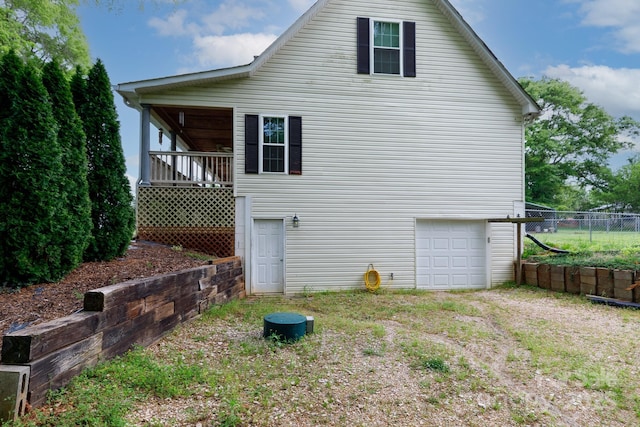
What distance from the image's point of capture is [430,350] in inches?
164

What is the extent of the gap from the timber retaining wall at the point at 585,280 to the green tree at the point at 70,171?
31.3ft

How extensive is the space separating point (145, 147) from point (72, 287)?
15.2 ft

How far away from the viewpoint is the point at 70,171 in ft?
14.8

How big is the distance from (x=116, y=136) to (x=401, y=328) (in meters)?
5.67

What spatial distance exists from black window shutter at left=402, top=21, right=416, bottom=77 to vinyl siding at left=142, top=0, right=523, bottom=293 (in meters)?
0.17

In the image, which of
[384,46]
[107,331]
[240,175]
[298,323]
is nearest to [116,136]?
[240,175]

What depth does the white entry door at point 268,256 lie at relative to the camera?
8094 millimetres

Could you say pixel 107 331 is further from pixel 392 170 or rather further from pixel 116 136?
pixel 392 170

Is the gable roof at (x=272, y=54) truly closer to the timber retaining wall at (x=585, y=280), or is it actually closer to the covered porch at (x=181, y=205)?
the covered porch at (x=181, y=205)

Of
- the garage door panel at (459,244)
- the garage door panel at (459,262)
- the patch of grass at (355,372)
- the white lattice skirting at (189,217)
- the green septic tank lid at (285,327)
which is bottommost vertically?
the patch of grass at (355,372)

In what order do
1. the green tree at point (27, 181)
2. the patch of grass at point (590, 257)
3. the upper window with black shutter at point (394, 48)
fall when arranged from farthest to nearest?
the upper window with black shutter at point (394, 48), the patch of grass at point (590, 257), the green tree at point (27, 181)

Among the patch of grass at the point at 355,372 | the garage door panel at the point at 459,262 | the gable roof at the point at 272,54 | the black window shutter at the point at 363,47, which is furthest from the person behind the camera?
the garage door panel at the point at 459,262

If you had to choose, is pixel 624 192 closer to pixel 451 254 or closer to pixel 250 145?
pixel 451 254

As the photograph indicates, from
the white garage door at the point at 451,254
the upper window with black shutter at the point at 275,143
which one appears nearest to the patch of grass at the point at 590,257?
the white garage door at the point at 451,254
